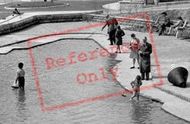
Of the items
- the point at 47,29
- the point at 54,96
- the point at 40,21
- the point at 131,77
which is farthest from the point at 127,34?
the point at 54,96

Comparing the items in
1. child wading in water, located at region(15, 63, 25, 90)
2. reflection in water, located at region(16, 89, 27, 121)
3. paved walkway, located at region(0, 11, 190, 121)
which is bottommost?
paved walkway, located at region(0, 11, 190, 121)

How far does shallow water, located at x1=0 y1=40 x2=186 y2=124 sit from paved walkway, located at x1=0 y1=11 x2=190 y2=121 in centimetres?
52

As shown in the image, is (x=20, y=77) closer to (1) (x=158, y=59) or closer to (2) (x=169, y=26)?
(1) (x=158, y=59)

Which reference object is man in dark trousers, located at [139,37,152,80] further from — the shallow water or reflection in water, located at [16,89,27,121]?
reflection in water, located at [16,89,27,121]

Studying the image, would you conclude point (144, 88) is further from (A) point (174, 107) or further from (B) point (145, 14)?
(B) point (145, 14)

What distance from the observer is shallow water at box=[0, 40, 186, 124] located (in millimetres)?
19953

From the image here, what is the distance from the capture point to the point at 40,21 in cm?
5078

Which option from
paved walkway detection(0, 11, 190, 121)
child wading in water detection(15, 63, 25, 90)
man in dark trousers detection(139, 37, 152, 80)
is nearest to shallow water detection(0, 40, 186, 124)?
child wading in water detection(15, 63, 25, 90)

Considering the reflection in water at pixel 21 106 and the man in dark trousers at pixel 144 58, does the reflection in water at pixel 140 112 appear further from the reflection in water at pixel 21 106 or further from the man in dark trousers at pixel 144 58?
the reflection in water at pixel 21 106

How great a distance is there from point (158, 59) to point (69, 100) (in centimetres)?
853

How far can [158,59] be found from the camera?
29.9 m

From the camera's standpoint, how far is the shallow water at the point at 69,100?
20.0 metres

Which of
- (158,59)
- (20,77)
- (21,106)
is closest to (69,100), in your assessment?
(21,106)

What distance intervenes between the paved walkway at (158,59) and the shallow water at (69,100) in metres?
0.52
